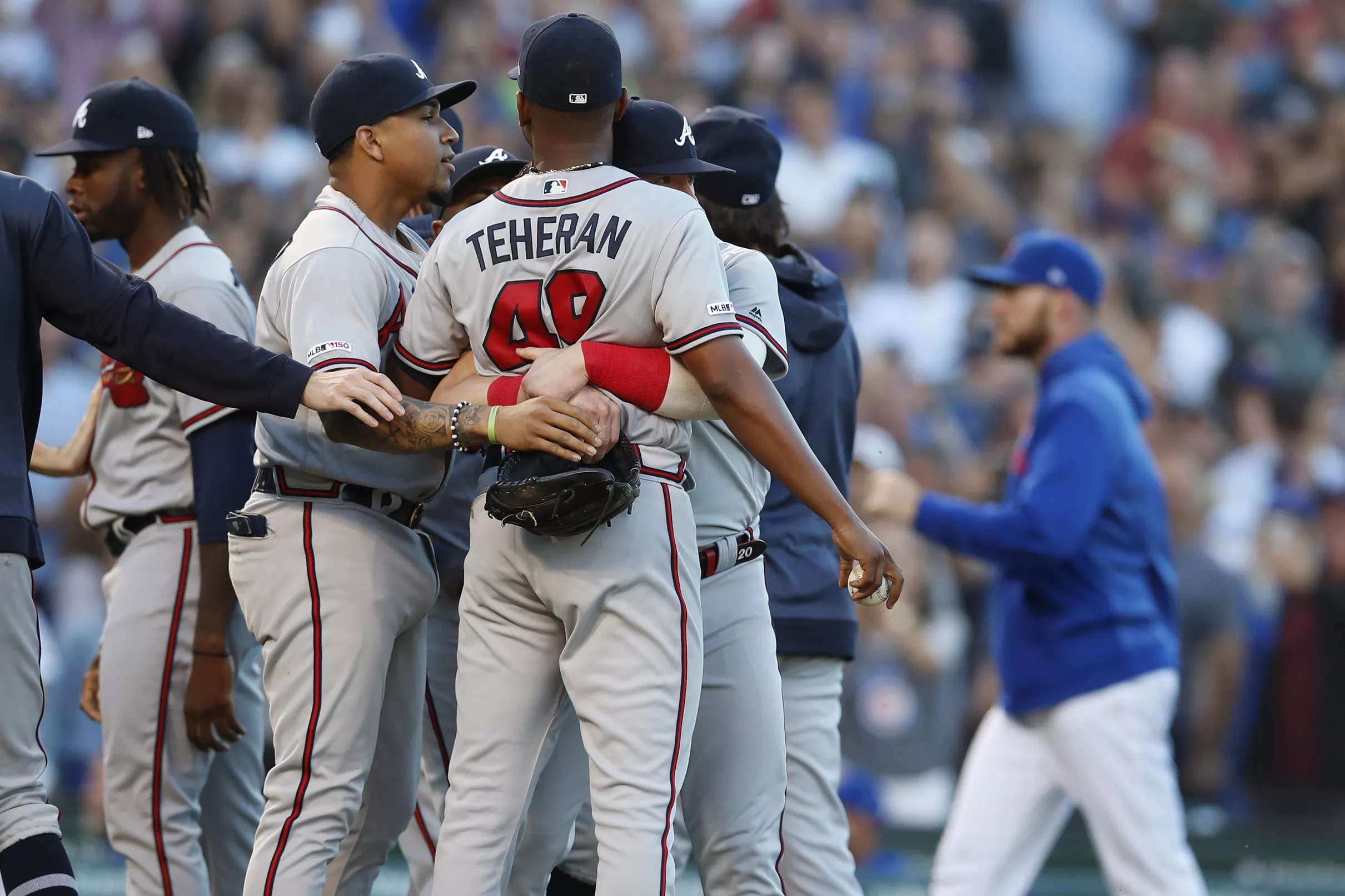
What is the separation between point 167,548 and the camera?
15.0ft

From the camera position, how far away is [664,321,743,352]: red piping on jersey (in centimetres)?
355

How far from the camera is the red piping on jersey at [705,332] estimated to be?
→ 11.6ft

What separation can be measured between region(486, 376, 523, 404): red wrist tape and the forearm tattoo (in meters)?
0.05

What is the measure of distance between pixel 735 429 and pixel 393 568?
93 cm

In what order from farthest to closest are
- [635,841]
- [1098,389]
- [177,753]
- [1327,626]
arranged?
[1327,626] → [1098,389] → [177,753] → [635,841]

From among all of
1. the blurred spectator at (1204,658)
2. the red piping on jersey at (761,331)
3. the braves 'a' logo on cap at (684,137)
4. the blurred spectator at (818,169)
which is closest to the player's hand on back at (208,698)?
the red piping on jersey at (761,331)

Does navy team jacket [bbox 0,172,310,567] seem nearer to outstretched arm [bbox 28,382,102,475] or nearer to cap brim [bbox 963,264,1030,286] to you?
outstretched arm [bbox 28,382,102,475]

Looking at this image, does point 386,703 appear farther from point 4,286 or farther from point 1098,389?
point 1098,389

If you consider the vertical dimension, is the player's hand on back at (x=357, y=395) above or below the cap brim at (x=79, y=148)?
below

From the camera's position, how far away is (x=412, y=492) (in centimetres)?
405

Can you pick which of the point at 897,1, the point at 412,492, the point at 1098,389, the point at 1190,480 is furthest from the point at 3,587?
→ the point at 897,1

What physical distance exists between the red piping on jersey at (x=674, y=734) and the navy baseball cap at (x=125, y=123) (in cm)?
202

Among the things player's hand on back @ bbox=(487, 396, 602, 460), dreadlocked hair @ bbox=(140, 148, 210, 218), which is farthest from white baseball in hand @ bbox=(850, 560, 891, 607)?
dreadlocked hair @ bbox=(140, 148, 210, 218)

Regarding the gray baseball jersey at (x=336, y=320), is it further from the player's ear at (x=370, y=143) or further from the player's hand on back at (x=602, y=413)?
the player's hand on back at (x=602, y=413)
